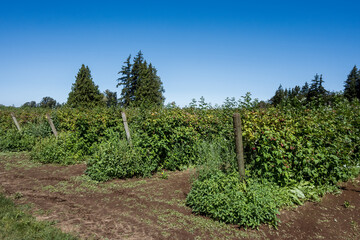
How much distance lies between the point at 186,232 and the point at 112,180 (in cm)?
333

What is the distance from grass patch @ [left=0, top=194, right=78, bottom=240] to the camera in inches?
116

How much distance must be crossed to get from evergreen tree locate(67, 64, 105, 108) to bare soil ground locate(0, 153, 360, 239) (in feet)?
123

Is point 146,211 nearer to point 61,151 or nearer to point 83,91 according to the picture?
point 61,151

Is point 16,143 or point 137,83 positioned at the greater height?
point 137,83

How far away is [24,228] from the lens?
10.3ft

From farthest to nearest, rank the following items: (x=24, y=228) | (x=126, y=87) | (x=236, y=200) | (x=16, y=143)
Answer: (x=126, y=87) → (x=16, y=143) → (x=236, y=200) → (x=24, y=228)

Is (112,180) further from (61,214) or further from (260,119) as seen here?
(260,119)

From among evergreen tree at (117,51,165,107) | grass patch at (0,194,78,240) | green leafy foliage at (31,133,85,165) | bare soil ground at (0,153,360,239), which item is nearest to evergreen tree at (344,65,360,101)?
evergreen tree at (117,51,165,107)

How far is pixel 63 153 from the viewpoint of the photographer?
815 cm

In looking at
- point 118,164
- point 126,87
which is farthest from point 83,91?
point 118,164

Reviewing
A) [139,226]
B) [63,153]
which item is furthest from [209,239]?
[63,153]

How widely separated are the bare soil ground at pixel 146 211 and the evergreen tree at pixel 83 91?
37.4m

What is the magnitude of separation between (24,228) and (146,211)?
1.88 meters

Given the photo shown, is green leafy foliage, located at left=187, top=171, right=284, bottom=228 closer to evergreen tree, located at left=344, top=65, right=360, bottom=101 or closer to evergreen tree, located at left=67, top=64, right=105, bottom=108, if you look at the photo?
evergreen tree, located at left=67, top=64, right=105, bottom=108
